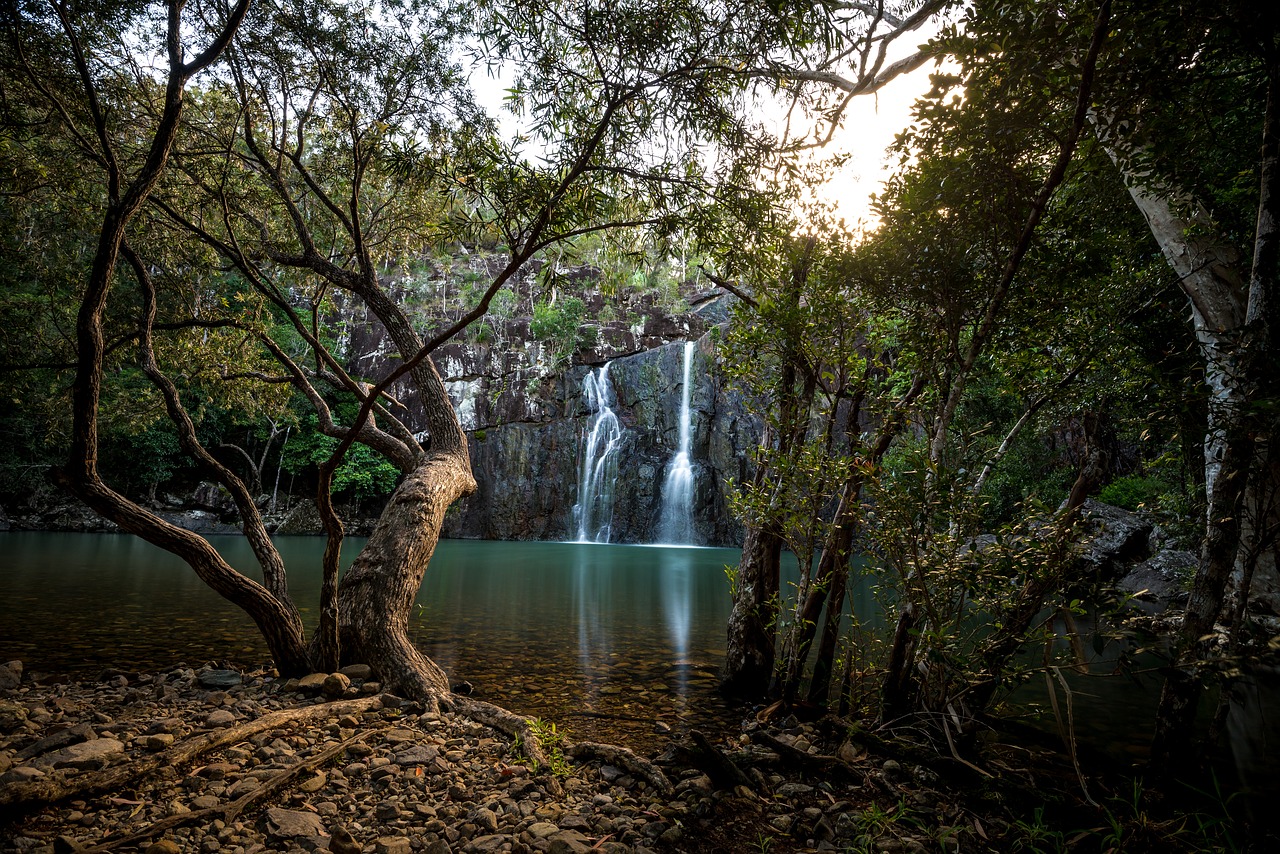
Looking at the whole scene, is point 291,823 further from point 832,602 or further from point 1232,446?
point 1232,446

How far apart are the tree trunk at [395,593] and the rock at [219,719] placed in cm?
102

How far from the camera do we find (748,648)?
212 inches

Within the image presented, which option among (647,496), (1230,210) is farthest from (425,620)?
(647,496)

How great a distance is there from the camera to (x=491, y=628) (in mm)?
8539

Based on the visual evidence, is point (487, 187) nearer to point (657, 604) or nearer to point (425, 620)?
point (425, 620)

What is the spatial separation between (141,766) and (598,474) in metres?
27.6

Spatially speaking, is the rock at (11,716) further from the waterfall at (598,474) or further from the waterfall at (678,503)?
the waterfall at (598,474)

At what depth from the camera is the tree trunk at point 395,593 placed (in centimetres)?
461

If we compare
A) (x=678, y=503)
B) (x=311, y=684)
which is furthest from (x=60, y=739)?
(x=678, y=503)

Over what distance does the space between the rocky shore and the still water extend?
126cm

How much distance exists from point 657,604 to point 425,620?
172 inches

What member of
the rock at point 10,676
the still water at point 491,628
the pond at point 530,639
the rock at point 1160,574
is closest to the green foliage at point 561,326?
the still water at point 491,628

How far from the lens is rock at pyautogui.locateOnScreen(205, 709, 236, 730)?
3611mm

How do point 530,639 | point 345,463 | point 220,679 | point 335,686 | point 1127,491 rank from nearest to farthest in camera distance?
point 335,686, point 220,679, point 530,639, point 1127,491, point 345,463
